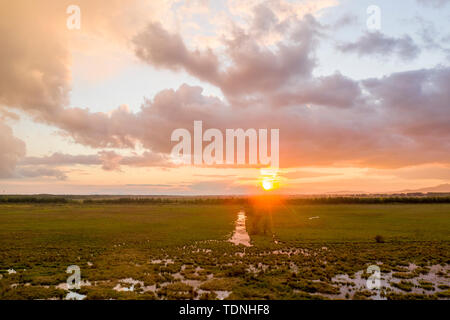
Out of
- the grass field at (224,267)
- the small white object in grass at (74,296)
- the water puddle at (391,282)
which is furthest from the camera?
the water puddle at (391,282)

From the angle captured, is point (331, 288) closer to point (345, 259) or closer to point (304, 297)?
point (304, 297)

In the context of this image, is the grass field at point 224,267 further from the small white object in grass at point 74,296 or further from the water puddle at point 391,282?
the small white object in grass at point 74,296

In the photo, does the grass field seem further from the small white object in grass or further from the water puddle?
the small white object in grass

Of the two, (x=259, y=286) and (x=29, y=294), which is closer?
(x=29, y=294)

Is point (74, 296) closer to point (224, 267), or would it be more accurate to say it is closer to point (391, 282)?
point (224, 267)

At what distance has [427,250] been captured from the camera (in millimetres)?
29594

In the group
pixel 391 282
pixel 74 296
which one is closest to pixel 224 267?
pixel 74 296

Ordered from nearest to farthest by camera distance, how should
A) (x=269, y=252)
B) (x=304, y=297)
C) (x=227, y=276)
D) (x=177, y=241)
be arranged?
(x=304, y=297) → (x=227, y=276) → (x=269, y=252) → (x=177, y=241)

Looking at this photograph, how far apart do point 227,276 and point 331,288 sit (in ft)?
23.7

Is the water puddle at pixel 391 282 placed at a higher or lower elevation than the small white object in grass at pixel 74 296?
lower

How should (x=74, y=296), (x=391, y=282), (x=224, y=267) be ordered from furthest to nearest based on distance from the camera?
1. (x=224, y=267)
2. (x=391, y=282)
3. (x=74, y=296)

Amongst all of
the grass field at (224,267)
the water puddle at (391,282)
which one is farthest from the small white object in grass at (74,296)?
the water puddle at (391,282)
